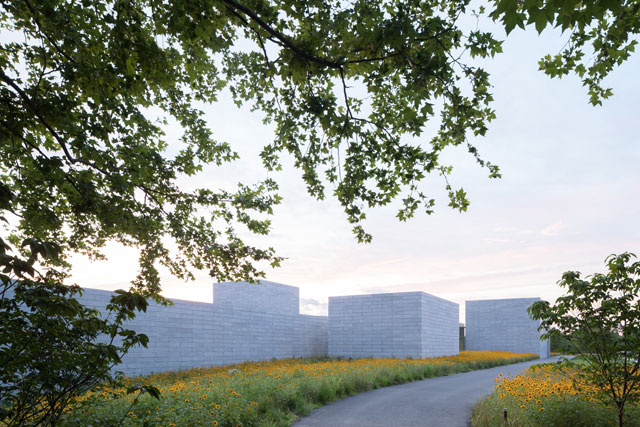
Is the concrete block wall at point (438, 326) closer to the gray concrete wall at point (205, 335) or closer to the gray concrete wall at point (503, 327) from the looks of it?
the gray concrete wall at point (205, 335)

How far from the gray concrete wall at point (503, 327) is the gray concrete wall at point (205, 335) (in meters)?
20.5

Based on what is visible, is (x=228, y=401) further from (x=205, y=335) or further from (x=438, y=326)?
(x=438, y=326)

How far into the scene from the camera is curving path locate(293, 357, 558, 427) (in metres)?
6.96

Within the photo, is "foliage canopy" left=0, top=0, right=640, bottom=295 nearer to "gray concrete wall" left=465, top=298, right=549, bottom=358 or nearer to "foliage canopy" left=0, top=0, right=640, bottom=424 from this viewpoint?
"foliage canopy" left=0, top=0, right=640, bottom=424

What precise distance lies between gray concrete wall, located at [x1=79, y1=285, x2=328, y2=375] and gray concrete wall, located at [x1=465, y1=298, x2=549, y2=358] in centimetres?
2052

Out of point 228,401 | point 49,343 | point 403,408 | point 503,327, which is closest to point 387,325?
point 403,408

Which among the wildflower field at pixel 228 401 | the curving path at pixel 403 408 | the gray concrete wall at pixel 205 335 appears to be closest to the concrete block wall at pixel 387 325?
the gray concrete wall at pixel 205 335

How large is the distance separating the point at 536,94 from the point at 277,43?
408 centimetres

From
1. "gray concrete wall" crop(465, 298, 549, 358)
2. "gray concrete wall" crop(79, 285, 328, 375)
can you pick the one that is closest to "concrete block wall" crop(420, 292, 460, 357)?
"gray concrete wall" crop(79, 285, 328, 375)

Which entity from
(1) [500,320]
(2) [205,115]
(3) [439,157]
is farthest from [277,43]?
(1) [500,320]

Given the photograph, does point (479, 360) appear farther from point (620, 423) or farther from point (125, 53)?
point (125, 53)

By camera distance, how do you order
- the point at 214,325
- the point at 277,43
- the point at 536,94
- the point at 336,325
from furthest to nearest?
the point at 336,325, the point at 214,325, the point at 536,94, the point at 277,43

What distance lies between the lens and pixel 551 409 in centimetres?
597

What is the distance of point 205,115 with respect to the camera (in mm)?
7066
